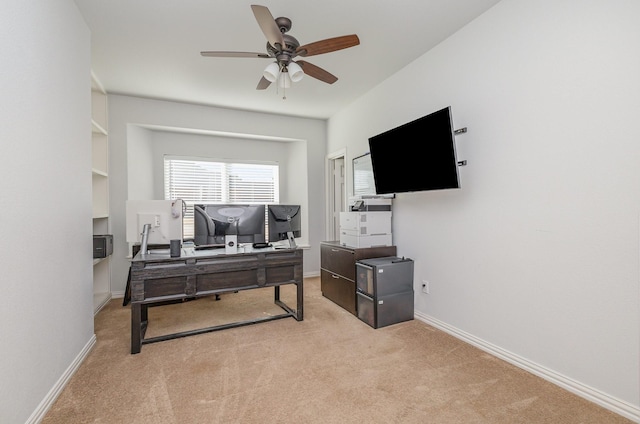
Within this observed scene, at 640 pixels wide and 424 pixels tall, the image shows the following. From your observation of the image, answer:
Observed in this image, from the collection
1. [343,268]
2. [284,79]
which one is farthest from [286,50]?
[343,268]

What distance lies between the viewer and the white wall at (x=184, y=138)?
162 inches

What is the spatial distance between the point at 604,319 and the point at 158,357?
126 inches

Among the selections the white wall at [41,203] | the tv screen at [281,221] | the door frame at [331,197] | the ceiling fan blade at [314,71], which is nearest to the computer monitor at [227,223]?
the tv screen at [281,221]

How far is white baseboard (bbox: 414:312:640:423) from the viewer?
5.49 feet

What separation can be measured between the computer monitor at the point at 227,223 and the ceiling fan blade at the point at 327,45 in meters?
1.57

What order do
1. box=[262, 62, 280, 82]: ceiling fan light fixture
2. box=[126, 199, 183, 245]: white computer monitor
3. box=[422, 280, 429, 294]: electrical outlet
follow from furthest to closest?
box=[422, 280, 429, 294]: electrical outlet → box=[126, 199, 183, 245]: white computer monitor → box=[262, 62, 280, 82]: ceiling fan light fixture

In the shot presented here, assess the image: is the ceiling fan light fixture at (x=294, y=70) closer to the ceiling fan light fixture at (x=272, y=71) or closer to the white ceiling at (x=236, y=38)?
the ceiling fan light fixture at (x=272, y=71)

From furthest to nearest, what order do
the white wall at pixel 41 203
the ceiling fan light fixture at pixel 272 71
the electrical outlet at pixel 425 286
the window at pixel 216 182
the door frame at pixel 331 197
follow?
the door frame at pixel 331 197, the window at pixel 216 182, the electrical outlet at pixel 425 286, the ceiling fan light fixture at pixel 272 71, the white wall at pixel 41 203

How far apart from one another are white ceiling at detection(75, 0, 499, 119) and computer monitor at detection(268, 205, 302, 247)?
1.68m

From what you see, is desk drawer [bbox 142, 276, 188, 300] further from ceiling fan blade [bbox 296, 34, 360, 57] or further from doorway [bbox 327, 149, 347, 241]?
doorway [bbox 327, 149, 347, 241]

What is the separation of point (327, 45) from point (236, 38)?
1.13 m

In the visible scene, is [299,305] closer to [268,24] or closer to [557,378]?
[557,378]

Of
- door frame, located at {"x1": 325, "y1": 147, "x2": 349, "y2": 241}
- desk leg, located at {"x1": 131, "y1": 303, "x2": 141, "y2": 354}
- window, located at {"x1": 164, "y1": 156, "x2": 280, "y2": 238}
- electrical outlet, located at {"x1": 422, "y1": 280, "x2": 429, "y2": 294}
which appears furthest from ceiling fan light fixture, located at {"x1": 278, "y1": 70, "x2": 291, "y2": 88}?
window, located at {"x1": 164, "y1": 156, "x2": 280, "y2": 238}

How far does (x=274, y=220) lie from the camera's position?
318 cm
